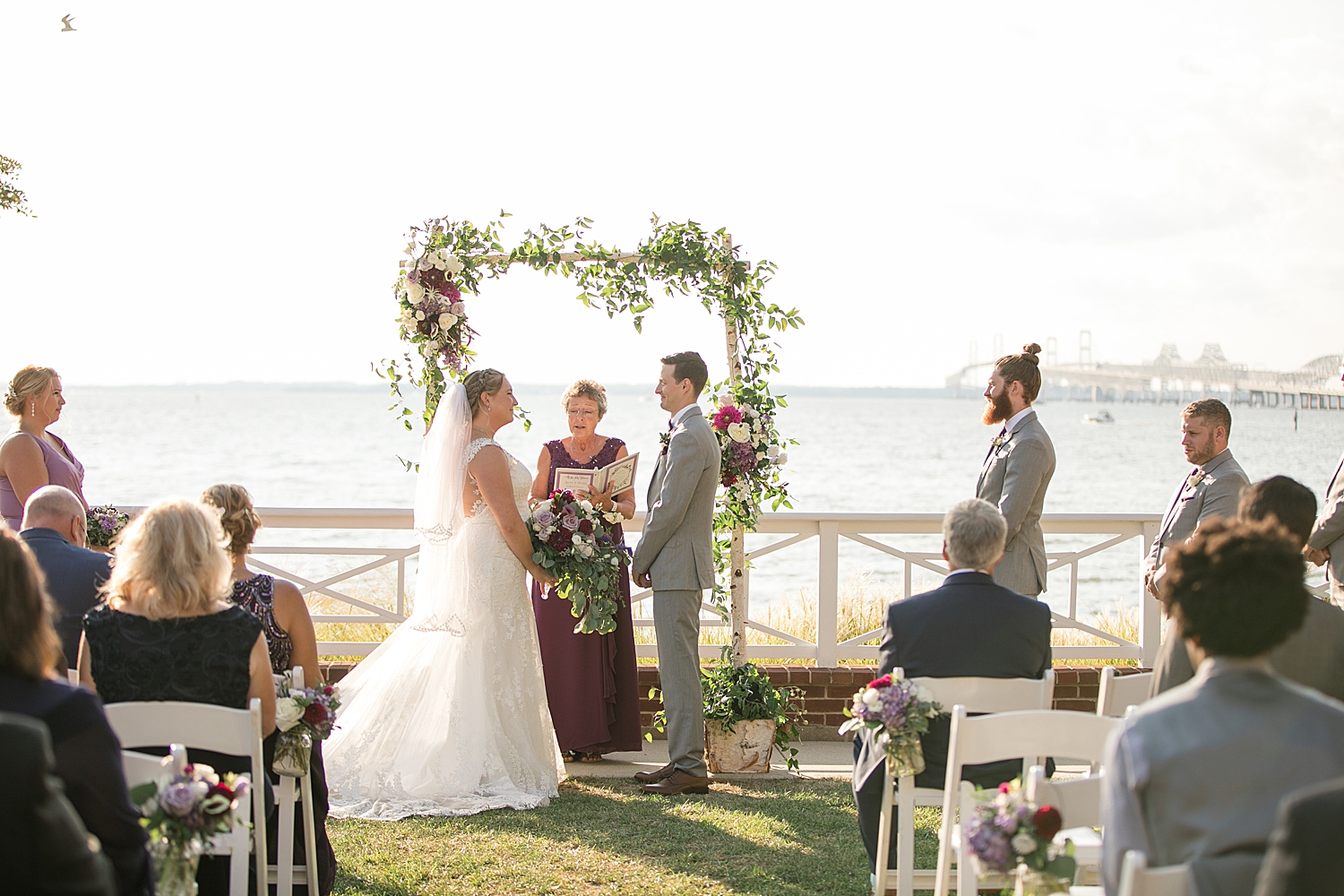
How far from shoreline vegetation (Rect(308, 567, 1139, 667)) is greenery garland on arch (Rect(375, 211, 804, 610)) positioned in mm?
1647

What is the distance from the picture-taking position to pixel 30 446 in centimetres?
596

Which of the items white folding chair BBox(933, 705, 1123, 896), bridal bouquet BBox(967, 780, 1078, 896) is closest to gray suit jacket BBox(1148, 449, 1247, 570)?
white folding chair BBox(933, 705, 1123, 896)

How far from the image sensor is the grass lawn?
4.52 meters

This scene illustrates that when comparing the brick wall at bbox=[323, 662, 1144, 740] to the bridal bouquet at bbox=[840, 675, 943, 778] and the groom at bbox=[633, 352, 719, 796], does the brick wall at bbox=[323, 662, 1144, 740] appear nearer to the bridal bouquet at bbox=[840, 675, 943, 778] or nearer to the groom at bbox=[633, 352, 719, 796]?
the groom at bbox=[633, 352, 719, 796]

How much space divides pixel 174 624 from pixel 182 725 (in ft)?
1.18

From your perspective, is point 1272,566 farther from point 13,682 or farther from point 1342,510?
point 1342,510

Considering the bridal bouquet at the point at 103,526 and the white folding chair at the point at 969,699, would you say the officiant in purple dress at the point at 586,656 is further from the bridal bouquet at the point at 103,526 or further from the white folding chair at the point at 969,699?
the white folding chair at the point at 969,699

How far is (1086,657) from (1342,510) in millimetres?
2670

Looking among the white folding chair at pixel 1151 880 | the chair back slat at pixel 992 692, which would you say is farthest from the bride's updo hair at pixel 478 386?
the white folding chair at pixel 1151 880

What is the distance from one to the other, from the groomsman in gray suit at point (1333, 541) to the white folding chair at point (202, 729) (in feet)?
14.7

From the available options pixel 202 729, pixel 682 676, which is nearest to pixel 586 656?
pixel 682 676

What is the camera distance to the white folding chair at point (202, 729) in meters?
3.23

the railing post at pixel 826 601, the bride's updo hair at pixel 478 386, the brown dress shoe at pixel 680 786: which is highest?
the bride's updo hair at pixel 478 386

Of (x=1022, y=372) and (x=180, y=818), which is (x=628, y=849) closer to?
(x=180, y=818)
